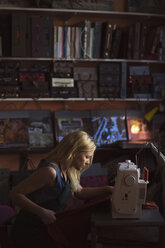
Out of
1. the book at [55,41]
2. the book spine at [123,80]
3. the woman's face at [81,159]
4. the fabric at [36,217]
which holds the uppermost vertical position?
the book at [55,41]

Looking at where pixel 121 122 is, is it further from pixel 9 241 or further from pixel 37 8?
pixel 9 241

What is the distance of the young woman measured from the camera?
7.55 ft

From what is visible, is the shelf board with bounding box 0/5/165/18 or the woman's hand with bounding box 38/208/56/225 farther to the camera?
the shelf board with bounding box 0/5/165/18

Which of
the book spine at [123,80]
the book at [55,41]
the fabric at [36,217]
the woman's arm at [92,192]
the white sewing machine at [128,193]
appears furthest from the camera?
the book spine at [123,80]

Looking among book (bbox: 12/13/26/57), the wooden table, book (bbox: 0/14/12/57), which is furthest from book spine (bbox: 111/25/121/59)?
the wooden table

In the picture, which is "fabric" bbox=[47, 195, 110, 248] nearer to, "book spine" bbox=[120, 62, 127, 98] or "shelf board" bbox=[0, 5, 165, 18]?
"book spine" bbox=[120, 62, 127, 98]

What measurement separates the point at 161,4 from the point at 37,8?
1.27m

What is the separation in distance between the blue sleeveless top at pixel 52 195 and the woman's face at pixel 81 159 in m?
0.11

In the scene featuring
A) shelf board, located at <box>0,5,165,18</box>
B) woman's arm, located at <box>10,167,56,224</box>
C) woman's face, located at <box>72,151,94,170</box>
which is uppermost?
shelf board, located at <box>0,5,165,18</box>

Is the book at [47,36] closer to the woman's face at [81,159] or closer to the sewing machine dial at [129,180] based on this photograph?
the woman's face at [81,159]

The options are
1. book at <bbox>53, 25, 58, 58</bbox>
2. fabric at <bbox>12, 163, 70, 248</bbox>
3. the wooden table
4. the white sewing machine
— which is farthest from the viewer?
book at <bbox>53, 25, 58, 58</bbox>

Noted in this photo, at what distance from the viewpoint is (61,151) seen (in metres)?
2.38

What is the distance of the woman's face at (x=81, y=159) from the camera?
2.38 m

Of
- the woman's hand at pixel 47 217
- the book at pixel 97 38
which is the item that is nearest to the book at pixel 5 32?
the book at pixel 97 38
